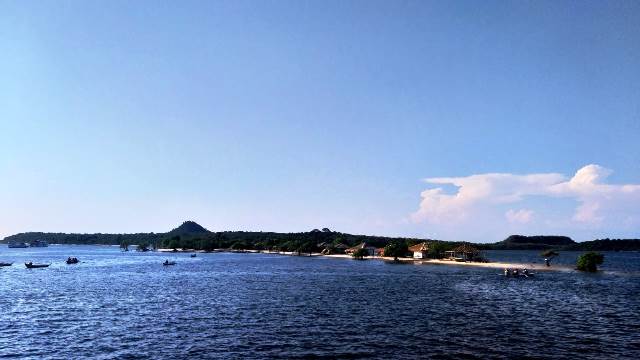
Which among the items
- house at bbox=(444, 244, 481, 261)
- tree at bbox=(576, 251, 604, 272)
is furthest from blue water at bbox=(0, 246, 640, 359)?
house at bbox=(444, 244, 481, 261)

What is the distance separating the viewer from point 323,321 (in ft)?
195

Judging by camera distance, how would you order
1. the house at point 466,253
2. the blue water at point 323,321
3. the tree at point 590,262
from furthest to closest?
the house at point 466,253
the tree at point 590,262
the blue water at point 323,321

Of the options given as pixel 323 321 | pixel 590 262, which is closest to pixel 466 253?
pixel 590 262

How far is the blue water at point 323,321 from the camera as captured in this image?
150 ft

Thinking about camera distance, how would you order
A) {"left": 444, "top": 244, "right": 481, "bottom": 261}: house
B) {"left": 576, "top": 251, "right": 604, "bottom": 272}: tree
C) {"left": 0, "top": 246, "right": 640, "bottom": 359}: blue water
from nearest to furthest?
{"left": 0, "top": 246, "right": 640, "bottom": 359}: blue water, {"left": 576, "top": 251, "right": 604, "bottom": 272}: tree, {"left": 444, "top": 244, "right": 481, "bottom": 261}: house

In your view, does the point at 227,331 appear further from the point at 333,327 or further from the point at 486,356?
the point at 486,356

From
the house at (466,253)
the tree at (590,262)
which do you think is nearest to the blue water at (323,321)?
the tree at (590,262)

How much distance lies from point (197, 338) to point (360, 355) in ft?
57.9

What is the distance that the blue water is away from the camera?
1797 inches

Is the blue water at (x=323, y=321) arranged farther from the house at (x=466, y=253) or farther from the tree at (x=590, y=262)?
the house at (x=466, y=253)

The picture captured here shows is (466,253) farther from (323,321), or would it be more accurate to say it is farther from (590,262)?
(323,321)

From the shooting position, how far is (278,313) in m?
65.7

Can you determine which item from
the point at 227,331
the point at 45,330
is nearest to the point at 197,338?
the point at 227,331

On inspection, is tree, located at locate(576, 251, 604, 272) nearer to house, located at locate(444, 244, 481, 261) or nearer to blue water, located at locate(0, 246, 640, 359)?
blue water, located at locate(0, 246, 640, 359)
